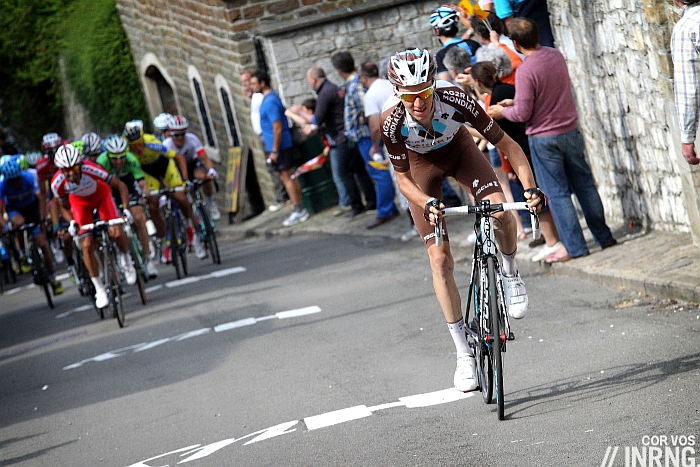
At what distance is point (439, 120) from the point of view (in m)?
6.67

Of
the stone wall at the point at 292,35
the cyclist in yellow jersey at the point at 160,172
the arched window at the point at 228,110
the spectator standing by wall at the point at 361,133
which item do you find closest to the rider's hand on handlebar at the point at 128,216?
the cyclist in yellow jersey at the point at 160,172

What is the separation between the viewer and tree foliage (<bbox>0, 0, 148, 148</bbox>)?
29.2 m

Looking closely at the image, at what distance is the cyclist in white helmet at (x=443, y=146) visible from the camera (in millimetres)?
6355

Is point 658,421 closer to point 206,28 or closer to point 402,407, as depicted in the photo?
point 402,407

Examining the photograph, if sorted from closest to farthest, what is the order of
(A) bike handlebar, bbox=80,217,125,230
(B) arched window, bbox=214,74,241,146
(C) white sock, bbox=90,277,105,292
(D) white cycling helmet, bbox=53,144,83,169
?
(D) white cycling helmet, bbox=53,144,83,169, (A) bike handlebar, bbox=80,217,125,230, (C) white sock, bbox=90,277,105,292, (B) arched window, bbox=214,74,241,146

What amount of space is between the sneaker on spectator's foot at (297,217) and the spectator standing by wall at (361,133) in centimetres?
316

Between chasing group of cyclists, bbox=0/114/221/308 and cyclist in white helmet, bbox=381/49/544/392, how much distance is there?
7.02 m

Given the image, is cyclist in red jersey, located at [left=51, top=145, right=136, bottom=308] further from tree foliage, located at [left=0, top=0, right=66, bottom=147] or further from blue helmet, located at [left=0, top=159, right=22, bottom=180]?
tree foliage, located at [left=0, top=0, right=66, bottom=147]

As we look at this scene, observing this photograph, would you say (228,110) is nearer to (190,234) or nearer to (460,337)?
(190,234)

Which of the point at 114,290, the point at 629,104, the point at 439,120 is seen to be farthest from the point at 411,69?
the point at 114,290

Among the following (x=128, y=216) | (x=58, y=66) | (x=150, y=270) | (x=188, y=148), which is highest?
(x=58, y=66)

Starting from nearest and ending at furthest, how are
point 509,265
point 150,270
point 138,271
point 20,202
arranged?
point 509,265
point 138,271
point 150,270
point 20,202

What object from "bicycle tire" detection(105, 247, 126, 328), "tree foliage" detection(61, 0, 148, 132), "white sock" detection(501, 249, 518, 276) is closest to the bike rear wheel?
"bicycle tire" detection(105, 247, 126, 328)

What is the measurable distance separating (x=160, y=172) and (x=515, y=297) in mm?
10418
